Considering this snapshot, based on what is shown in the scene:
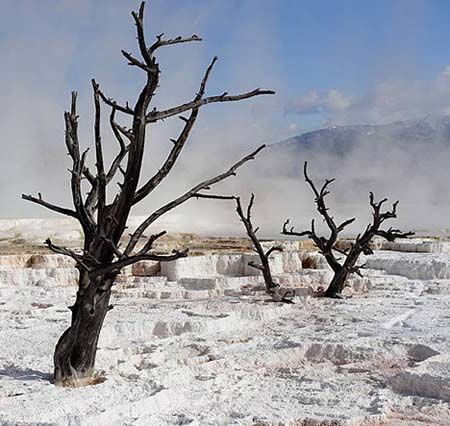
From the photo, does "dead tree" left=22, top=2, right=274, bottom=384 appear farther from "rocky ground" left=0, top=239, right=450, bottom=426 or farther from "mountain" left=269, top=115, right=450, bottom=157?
"mountain" left=269, top=115, right=450, bottom=157

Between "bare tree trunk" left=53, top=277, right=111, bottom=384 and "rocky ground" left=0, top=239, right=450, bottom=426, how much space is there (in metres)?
0.20

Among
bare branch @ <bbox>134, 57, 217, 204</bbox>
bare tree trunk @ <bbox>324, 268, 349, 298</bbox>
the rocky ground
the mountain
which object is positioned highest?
the mountain

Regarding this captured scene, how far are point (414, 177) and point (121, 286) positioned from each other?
61.2 meters

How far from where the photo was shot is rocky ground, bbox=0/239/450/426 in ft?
12.8

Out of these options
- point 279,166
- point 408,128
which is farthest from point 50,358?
point 408,128

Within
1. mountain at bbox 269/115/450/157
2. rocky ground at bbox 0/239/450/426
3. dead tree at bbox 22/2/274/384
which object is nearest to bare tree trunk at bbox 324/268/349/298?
rocky ground at bbox 0/239/450/426

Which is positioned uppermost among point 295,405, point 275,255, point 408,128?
point 408,128

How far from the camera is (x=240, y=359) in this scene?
17.7 feet

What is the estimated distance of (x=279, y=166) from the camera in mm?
84812

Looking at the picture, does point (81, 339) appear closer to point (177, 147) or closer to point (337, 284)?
point (177, 147)

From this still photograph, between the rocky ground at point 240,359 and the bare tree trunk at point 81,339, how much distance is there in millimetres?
203

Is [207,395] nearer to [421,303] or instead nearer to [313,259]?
[421,303]

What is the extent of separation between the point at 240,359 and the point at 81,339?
1.47 metres

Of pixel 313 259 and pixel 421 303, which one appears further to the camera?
pixel 313 259
